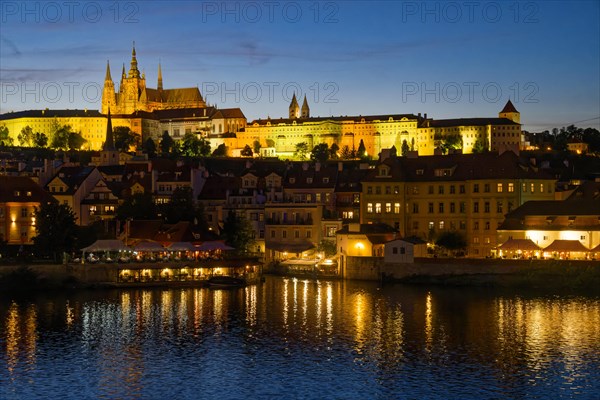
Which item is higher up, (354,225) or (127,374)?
(354,225)

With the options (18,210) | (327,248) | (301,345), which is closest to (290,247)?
(327,248)

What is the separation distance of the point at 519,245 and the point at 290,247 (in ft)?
68.1

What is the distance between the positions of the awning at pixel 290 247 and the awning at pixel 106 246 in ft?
50.9

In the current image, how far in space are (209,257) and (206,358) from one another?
30.8 meters

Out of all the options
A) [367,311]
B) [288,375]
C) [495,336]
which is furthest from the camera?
A: [367,311]

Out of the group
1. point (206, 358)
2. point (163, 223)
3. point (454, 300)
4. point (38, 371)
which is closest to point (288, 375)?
point (206, 358)

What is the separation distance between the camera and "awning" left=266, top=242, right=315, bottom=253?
81250 millimetres

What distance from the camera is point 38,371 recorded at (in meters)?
40.5

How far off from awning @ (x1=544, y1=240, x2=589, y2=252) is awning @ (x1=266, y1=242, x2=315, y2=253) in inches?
846

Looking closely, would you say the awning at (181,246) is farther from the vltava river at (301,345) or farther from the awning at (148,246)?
the vltava river at (301,345)

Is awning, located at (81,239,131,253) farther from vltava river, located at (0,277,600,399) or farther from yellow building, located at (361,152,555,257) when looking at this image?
yellow building, located at (361,152,555,257)

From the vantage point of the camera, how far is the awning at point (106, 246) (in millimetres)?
70688

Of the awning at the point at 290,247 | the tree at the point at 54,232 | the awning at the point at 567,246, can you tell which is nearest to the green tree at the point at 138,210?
the tree at the point at 54,232

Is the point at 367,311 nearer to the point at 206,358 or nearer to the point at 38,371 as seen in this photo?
the point at 206,358
